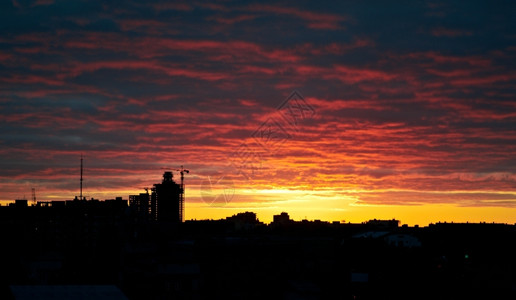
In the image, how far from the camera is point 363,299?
254 ft

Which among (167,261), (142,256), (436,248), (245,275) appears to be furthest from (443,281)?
(142,256)

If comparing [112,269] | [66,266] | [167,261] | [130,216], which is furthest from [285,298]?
[130,216]

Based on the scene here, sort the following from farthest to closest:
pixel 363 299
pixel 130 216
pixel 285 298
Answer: pixel 130 216
pixel 285 298
pixel 363 299

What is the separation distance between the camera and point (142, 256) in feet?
332

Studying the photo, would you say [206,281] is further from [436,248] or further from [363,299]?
[436,248]

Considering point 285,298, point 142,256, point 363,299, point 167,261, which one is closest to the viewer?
point 363,299

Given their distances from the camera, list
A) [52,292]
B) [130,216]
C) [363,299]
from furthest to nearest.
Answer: [130,216], [363,299], [52,292]

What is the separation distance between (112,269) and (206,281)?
2004 centimetres

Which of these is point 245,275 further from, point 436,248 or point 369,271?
point 436,248

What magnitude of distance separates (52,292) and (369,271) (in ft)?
123

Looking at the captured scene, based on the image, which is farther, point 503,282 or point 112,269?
point 112,269

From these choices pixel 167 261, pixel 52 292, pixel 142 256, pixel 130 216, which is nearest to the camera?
pixel 52 292

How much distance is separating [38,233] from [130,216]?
2313 cm

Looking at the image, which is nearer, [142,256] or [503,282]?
[503,282]
